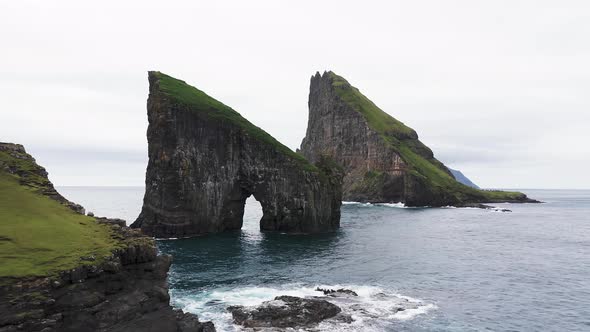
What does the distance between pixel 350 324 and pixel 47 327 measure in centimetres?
2286

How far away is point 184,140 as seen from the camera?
8325cm

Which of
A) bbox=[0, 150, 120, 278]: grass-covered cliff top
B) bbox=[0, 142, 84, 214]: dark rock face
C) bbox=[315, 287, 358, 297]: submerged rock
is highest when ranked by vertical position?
bbox=[0, 142, 84, 214]: dark rock face

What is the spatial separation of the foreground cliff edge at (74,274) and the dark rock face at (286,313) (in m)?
4.70

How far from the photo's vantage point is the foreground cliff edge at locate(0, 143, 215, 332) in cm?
2212

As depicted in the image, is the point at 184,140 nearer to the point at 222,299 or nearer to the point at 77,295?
the point at 222,299

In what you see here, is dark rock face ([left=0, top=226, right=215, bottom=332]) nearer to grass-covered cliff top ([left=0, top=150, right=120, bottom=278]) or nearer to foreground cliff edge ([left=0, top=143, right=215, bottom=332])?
foreground cliff edge ([left=0, top=143, right=215, bottom=332])

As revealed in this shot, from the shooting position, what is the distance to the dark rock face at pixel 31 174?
3722cm

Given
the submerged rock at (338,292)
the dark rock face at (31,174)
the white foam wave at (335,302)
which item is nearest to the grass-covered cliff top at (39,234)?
the dark rock face at (31,174)

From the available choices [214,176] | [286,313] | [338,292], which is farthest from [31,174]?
[214,176]

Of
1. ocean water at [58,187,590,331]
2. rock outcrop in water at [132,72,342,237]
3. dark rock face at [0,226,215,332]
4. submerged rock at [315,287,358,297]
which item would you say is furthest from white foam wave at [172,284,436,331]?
rock outcrop in water at [132,72,342,237]

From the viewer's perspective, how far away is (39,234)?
1070 inches

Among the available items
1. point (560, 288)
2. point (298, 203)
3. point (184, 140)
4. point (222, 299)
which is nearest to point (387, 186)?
point (298, 203)

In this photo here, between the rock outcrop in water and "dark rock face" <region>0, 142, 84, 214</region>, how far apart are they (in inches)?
1522

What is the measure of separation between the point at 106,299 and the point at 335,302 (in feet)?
72.9
